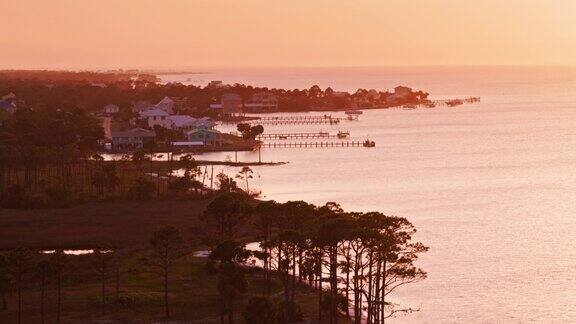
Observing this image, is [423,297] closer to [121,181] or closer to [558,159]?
[121,181]

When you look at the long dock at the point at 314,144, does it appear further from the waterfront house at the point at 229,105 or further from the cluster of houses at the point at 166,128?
the waterfront house at the point at 229,105

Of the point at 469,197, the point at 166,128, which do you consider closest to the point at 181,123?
the point at 166,128

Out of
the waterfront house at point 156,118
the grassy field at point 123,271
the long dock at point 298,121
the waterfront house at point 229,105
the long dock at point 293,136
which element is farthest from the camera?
the waterfront house at point 229,105

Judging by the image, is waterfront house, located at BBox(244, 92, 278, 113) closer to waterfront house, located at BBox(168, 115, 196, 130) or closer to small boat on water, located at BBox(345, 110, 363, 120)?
small boat on water, located at BBox(345, 110, 363, 120)

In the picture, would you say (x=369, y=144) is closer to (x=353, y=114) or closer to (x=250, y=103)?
(x=353, y=114)

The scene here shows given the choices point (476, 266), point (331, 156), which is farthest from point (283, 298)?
point (331, 156)

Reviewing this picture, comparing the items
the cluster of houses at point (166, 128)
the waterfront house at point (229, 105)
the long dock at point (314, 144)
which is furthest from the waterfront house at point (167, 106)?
the long dock at point (314, 144)

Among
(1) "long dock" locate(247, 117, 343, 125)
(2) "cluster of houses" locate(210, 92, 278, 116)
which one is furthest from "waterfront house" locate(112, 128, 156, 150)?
(2) "cluster of houses" locate(210, 92, 278, 116)
